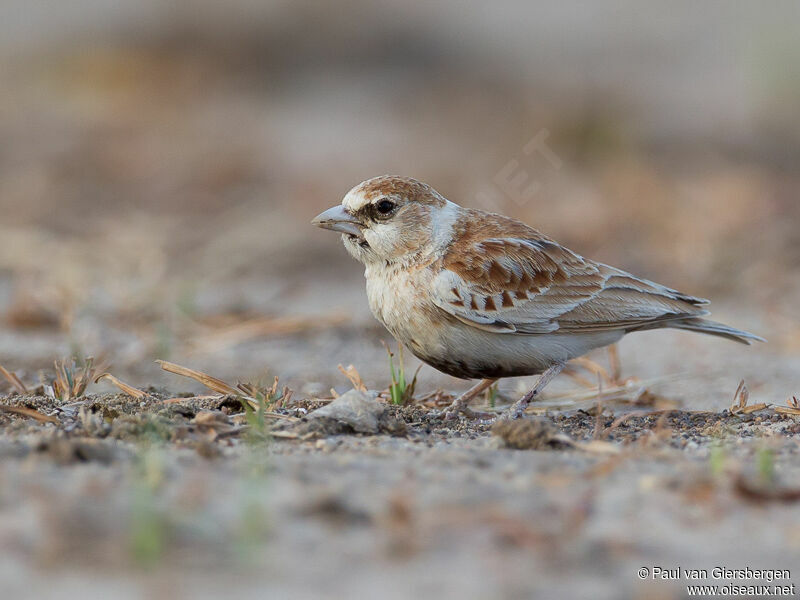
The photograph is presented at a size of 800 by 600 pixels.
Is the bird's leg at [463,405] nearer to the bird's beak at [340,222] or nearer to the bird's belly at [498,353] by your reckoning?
the bird's belly at [498,353]

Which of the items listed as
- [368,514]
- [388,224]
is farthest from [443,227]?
[368,514]

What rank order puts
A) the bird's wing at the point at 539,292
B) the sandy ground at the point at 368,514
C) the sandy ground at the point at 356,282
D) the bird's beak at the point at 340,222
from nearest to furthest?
the sandy ground at the point at 368,514, the sandy ground at the point at 356,282, the bird's wing at the point at 539,292, the bird's beak at the point at 340,222

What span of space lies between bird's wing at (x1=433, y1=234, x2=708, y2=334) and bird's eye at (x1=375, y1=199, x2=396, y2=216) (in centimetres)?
39

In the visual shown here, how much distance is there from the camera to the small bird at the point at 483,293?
5.12 meters

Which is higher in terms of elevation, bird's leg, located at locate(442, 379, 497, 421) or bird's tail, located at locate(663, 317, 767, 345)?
bird's tail, located at locate(663, 317, 767, 345)

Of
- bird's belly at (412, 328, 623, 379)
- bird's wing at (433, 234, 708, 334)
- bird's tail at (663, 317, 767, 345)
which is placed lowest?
bird's belly at (412, 328, 623, 379)

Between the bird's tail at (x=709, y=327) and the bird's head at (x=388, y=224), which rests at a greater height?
the bird's head at (x=388, y=224)

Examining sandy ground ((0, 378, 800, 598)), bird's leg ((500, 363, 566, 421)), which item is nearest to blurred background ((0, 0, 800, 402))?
bird's leg ((500, 363, 566, 421))

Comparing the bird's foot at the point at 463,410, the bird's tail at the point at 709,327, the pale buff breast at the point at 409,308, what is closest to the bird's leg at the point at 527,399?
the bird's foot at the point at 463,410

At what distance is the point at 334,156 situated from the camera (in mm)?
14250

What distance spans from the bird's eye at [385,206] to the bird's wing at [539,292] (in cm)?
39

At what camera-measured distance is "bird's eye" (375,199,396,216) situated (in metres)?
5.47

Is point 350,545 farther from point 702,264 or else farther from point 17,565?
point 702,264

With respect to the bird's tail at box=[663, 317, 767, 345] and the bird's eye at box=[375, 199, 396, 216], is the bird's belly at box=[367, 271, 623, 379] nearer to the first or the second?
the bird's eye at box=[375, 199, 396, 216]
